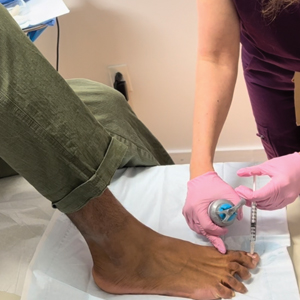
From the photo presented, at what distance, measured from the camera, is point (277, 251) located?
692mm

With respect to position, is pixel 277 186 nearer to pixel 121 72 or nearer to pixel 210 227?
pixel 210 227

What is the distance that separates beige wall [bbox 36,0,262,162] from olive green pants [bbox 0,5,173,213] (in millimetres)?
864

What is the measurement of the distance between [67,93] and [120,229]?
0.26 meters

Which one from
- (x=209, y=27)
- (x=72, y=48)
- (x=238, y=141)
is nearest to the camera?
(x=209, y=27)

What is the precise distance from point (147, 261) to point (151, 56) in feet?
3.07

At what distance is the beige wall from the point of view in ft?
4.50

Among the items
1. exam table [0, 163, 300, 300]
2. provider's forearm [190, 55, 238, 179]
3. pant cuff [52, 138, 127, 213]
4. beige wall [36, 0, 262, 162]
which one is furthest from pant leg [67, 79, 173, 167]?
beige wall [36, 0, 262, 162]

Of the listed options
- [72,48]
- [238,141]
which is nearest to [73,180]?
[72,48]

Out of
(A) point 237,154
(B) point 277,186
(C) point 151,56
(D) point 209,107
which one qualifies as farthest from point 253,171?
(A) point 237,154

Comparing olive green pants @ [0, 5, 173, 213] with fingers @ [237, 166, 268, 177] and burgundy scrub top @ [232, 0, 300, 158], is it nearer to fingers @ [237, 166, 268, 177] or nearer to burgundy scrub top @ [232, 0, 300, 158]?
fingers @ [237, 166, 268, 177]

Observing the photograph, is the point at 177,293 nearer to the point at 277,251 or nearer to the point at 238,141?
the point at 277,251

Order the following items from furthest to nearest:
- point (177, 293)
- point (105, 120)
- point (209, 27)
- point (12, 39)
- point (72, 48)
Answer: point (72, 48)
point (105, 120)
point (209, 27)
point (177, 293)
point (12, 39)

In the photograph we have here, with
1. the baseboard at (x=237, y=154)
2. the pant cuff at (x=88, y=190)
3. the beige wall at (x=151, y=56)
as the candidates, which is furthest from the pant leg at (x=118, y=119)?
the baseboard at (x=237, y=154)

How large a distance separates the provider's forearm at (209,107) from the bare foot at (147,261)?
16 cm
